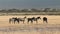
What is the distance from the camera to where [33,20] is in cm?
3191

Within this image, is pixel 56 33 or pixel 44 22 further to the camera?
pixel 44 22

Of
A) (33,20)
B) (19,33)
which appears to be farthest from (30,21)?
(19,33)

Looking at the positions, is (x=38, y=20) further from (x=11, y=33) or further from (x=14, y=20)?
(x=11, y=33)

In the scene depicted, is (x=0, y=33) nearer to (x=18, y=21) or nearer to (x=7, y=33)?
(x=7, y=33)

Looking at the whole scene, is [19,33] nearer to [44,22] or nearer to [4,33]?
[4,33]

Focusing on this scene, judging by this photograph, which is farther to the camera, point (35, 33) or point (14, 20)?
point (14, 20)

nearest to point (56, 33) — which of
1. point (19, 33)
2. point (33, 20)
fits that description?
point (19, 33)

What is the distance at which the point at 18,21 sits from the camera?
104 ft

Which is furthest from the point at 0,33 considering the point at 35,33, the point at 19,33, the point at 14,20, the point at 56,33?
the point at 14,20

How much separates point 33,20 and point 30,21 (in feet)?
1.42

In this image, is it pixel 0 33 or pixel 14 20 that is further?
pixel 14 20

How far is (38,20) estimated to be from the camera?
3259 cm

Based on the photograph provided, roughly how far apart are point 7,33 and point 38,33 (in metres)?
2.55

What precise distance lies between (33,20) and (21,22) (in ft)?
6.49
